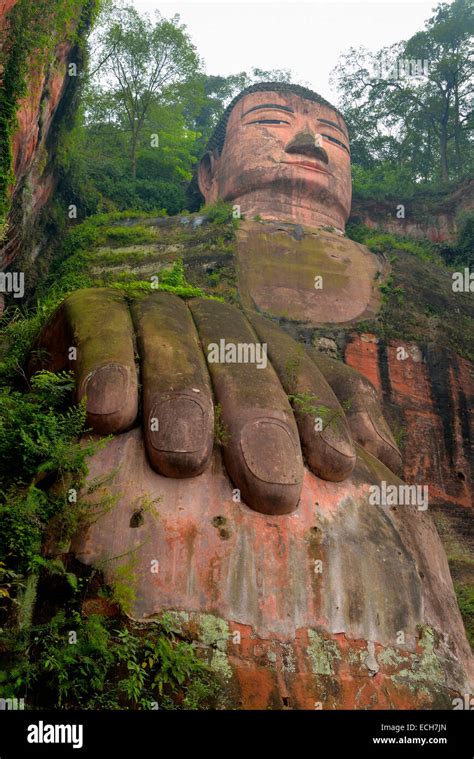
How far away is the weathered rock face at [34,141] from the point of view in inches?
380

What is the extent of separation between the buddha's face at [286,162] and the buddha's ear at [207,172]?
51 centimetres

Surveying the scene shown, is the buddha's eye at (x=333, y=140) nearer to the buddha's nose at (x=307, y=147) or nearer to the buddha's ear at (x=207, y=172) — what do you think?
the buddha's nose at (x=307, y=147)

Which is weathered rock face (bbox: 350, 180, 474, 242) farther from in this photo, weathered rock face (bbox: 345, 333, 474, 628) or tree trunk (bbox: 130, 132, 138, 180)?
weathered rock face (bbox: 345, 333, 474, 628)

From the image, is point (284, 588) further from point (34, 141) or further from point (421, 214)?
point (421, 214)

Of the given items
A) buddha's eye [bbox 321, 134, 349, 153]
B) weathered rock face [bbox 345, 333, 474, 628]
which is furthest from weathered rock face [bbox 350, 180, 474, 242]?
weathered rock face [bbox 345, 333, 474, 628]

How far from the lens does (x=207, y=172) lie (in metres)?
Result: 17.0

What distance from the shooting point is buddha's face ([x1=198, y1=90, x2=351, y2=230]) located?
14.4 meters

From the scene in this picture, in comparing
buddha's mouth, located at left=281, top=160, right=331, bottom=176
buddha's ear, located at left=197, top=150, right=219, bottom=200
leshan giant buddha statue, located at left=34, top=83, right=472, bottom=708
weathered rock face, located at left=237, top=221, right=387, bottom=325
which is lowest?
leshan giant buddha statue, located at left=34, top=83, right=472, bottom=708

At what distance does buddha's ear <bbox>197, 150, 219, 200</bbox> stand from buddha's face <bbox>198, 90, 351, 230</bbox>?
0.51 m

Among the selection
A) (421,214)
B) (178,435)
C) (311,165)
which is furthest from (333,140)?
(178,435)

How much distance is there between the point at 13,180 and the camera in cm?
917

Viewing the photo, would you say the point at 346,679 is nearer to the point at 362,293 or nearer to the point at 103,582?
the point at 103,582

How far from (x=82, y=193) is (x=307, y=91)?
5240 millimetres
